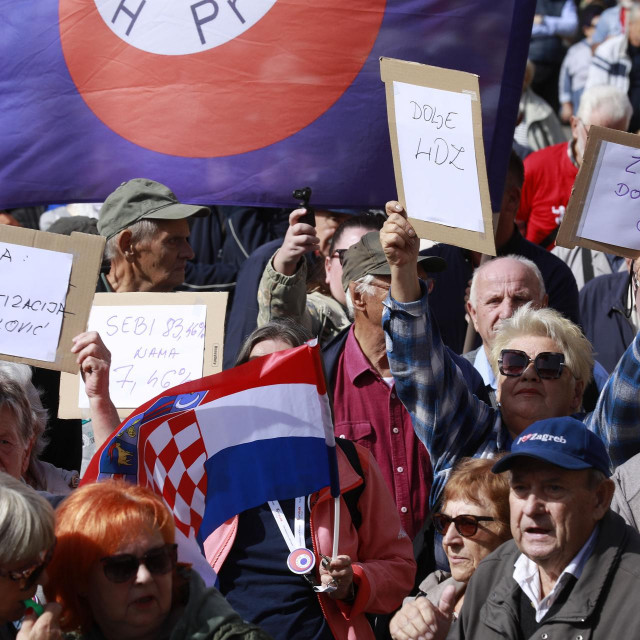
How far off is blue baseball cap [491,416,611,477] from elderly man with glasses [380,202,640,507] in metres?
0.76

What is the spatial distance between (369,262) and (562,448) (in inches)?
63.5

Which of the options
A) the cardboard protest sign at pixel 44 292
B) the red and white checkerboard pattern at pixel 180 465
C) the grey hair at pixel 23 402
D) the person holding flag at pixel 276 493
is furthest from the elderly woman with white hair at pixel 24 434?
the red and white checkerboard pattern at pixel 180 465

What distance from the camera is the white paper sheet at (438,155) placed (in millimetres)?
4074

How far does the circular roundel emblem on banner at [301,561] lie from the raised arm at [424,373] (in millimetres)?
617

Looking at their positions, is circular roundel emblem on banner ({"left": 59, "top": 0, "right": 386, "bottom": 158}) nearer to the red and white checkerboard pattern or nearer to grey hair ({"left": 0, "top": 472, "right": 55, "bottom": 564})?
the red and white checkerboard pattern

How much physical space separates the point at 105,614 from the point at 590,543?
1.23 meters

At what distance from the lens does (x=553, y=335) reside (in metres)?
4.39

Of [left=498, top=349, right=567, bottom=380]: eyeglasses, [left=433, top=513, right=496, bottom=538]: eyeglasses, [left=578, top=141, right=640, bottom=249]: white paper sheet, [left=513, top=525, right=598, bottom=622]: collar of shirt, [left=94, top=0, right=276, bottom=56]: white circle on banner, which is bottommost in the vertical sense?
[left=433, top=513, right=496, bottom=538]: eyeglasses

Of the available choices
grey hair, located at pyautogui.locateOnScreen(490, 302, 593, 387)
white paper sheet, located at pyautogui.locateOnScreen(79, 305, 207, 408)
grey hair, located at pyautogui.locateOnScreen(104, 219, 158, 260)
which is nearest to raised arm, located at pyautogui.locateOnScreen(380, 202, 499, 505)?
grey hair, located at pyautogui.locateOnScreen(490, 302, 593, 387)

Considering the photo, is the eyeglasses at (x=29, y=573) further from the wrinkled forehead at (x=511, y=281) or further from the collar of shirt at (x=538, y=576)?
the wrinkled forehead at (x=511, y=281)

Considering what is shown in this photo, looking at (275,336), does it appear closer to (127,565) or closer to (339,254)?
(339,254)

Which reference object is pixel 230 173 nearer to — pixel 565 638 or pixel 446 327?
pixel 446 327

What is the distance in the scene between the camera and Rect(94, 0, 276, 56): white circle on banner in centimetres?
538

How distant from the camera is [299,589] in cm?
377
